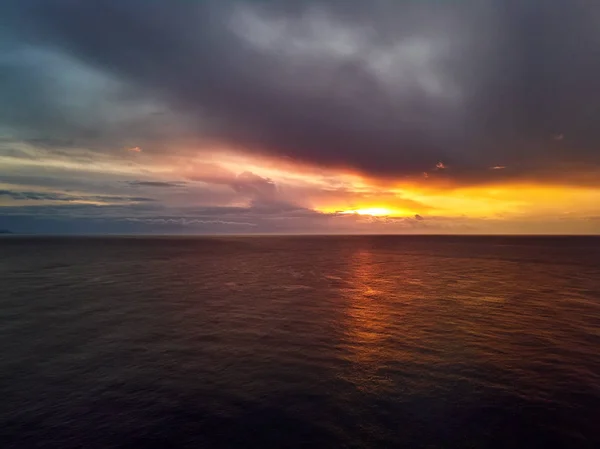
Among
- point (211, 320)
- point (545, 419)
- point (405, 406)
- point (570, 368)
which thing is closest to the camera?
point (545, 419)

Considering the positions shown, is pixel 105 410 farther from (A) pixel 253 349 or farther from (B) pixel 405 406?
(B) pixel 405 406

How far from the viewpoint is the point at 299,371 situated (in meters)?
33.1

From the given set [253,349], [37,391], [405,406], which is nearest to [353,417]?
[405,406]

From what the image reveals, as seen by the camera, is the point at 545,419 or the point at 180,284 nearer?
the point at 545,419

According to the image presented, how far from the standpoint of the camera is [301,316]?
54.6 m

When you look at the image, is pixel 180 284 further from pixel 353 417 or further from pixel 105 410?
pixel 353 417

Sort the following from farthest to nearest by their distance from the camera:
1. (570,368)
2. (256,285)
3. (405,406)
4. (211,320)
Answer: (256,285), (211,320), (570,368), (405,406)

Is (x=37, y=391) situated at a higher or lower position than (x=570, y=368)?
lower

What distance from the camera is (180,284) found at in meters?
85.2

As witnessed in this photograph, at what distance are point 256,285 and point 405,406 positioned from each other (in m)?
61.1

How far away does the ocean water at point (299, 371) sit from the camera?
2333 centimetres

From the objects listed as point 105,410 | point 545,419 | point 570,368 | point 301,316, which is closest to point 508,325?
point 570,368

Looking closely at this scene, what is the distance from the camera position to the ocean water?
76.5 feet

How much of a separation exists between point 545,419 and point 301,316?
35033 mm
